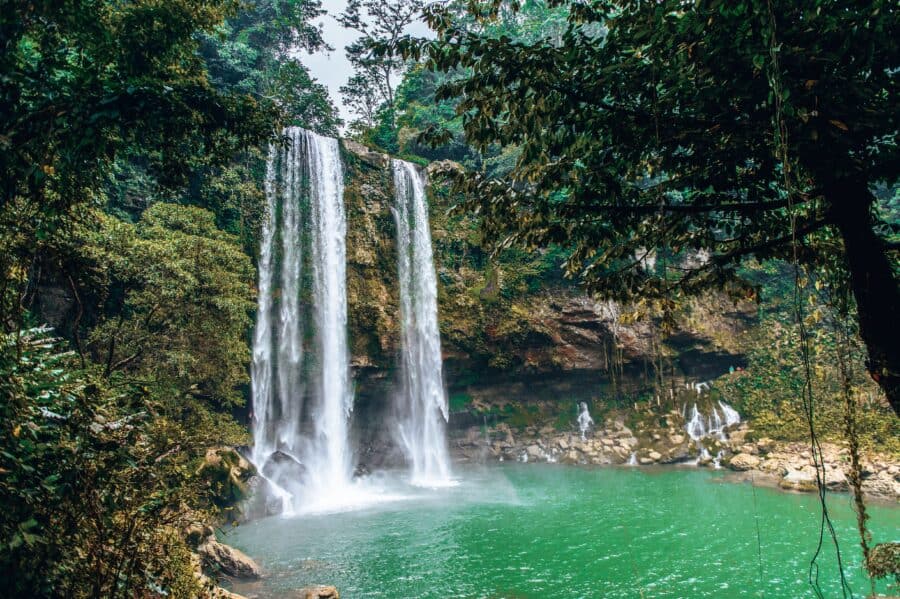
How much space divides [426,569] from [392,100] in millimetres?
29592

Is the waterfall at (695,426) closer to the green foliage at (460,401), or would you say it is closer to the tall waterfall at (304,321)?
the green foliage at (460,401)

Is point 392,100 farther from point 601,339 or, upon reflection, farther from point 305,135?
point 601,339

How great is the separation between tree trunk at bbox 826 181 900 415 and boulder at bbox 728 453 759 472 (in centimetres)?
1779

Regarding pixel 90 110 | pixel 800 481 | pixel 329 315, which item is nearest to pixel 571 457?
pixel 800 481

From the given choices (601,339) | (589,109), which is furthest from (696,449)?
(589,109)

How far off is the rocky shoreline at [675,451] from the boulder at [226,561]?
48.3 feet

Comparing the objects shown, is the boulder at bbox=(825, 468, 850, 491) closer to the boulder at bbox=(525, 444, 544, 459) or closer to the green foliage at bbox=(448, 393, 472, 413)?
the boulder at bbox=(525, 444, 544, 459)

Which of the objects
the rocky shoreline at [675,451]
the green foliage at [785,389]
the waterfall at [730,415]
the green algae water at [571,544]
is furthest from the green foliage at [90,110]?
the waterfall at [730,415]

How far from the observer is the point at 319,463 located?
19562 mm

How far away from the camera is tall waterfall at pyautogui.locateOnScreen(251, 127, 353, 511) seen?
1916 centimetres

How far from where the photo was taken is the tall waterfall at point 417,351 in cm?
2180

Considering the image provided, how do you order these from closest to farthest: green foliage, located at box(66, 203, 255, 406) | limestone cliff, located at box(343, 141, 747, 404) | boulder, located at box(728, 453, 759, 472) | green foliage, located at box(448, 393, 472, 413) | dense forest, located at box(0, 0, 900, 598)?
dense forest, located at box(0, 0, 900, 598) → green foliage, located at box(66, 203, 255, 406) → boulder, located at box(728, 453, 759, 472) → limestone cliff, located at box(343, 141, 747, 404) → green foliage, located at box(448, 393, 472, 413)

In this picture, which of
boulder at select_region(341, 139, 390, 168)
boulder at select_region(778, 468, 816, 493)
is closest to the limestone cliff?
boulder at select_region(341, 139, 390, 168)

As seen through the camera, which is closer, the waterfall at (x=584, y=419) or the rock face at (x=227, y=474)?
the rock face at (x=227, y=474)
